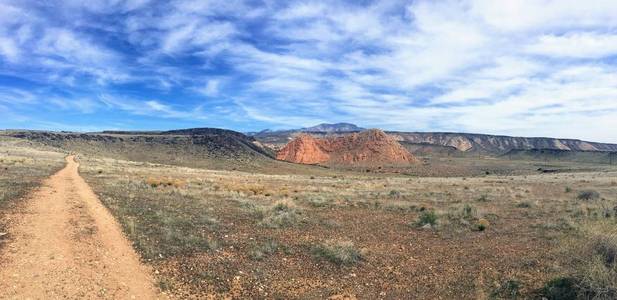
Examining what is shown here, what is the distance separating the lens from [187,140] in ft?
321

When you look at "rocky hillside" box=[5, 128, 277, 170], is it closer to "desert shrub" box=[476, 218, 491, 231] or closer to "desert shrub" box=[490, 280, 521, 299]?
"desert shrub" box=[476, 218, 491, 231]

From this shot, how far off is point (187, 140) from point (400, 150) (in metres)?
59.2

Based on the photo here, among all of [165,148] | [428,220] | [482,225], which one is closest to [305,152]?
[165,148]

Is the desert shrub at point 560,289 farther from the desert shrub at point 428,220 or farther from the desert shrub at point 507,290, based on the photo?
the desert shrub at point 428,220

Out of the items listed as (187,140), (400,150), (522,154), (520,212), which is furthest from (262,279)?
(522,154)

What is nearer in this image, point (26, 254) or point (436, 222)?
point (26, 254)

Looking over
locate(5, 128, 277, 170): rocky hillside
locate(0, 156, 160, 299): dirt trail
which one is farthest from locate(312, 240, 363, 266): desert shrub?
locate(5, 128, 277, 170): rocky hillside

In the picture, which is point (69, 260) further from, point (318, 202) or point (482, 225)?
point (318, 202)

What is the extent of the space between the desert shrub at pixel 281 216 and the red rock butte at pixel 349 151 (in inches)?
3531

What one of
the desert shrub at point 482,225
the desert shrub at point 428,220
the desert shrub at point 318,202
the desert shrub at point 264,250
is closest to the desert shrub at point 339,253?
the desert shrub at point 264,250

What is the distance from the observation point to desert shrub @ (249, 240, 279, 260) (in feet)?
32.9

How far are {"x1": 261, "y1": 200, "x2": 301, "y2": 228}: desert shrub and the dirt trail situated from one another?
4.82m

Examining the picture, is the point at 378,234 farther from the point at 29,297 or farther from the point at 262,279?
the point at 29,297

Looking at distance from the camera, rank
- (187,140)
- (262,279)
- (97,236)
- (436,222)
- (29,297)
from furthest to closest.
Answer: (187,140) < (436,222) < (97,236) < (262,279) < (29,297)
